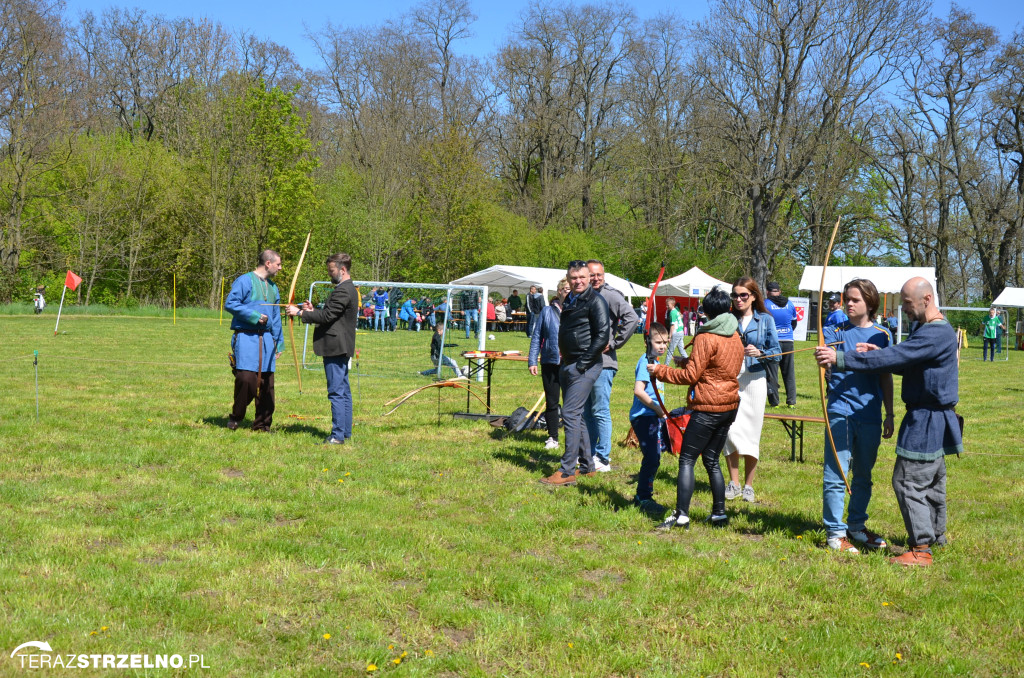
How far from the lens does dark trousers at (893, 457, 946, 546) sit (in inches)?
204

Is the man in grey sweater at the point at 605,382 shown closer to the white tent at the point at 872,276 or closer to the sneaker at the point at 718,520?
the sneaker at the point at 718,520

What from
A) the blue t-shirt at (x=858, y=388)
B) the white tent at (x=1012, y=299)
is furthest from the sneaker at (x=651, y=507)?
the white tent at (x=1012, y=299)

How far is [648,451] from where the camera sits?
6578 mm

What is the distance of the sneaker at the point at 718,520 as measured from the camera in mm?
6027

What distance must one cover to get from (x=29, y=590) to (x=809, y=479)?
5965mm

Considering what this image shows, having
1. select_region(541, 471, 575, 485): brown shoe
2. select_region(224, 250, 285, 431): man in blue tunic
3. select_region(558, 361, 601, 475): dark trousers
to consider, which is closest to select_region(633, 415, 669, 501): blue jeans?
select_region(558, 361, 601, 475): dark trousers

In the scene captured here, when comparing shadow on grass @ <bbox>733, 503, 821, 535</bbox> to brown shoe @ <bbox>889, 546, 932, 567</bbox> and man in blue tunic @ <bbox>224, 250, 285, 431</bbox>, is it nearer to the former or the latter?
brown shoe @ <bbox>889, 546, 932, 567</bbox>

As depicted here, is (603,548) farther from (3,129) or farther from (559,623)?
(3,129)

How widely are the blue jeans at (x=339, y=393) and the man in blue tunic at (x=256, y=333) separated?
744 millimetres

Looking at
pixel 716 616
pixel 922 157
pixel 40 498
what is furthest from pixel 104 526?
pixel 922 157

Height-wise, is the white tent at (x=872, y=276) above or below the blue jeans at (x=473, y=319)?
above

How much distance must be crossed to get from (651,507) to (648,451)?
434 mm

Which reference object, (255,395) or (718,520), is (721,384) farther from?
(255,395)

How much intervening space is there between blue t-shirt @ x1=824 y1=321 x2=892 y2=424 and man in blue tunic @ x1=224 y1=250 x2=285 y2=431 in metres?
5.37
